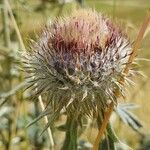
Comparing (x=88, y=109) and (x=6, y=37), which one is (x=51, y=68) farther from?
(x=6, y=37)

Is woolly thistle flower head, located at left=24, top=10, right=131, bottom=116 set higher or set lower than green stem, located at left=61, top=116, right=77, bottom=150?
higher

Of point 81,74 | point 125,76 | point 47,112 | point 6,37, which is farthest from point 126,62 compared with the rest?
point 6,37

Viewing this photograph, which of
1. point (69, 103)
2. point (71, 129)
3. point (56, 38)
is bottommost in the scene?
point (71, 129)

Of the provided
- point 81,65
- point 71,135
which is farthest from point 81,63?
point 71,135

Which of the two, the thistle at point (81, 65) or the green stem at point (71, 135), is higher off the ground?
the thistle at point (81, 65)

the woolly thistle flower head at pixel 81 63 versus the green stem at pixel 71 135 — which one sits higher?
the woolly thistle flower head at pixel 81 63

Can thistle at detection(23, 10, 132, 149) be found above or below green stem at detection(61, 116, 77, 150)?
above
